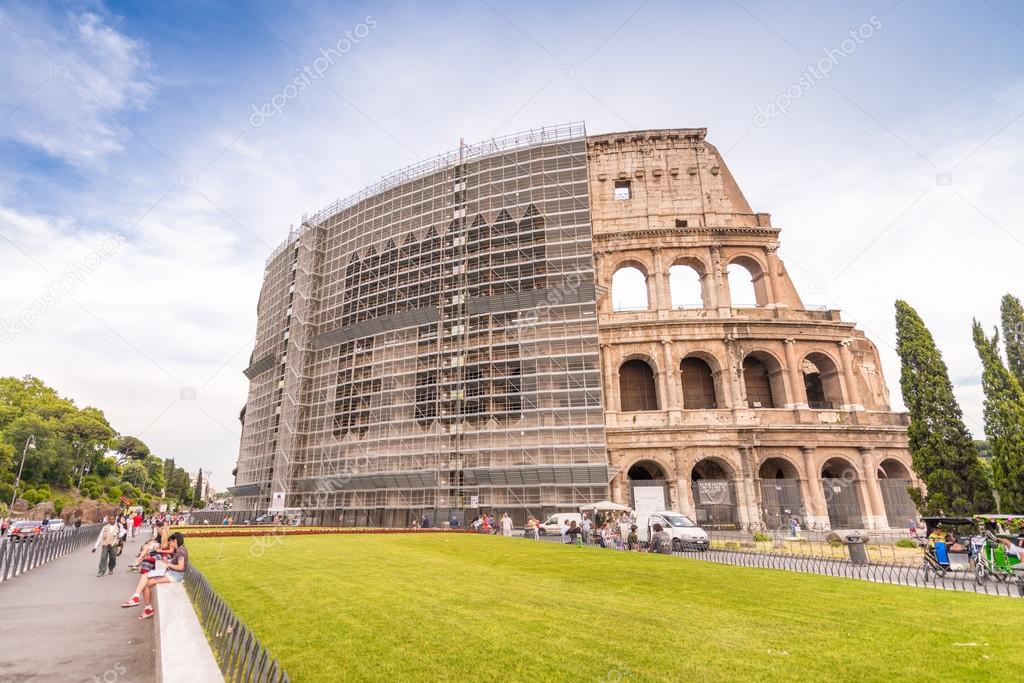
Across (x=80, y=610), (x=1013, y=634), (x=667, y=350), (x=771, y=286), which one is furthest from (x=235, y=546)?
(x=771, y=286)

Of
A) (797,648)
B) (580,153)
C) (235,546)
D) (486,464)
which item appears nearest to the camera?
(797,648)

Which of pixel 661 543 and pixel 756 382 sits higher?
pixel 756 382

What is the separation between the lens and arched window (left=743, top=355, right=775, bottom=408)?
111ft

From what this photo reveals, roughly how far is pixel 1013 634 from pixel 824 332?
2902cm

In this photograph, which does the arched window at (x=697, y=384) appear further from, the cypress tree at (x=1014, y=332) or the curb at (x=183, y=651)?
the curb at (x=183, y=651)

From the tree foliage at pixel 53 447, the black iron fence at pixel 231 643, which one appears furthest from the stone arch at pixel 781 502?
the tree foliage at pixel 53 447

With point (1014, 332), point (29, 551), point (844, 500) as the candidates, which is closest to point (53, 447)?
point (29, 551)

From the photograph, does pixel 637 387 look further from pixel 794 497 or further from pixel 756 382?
pixel 794 497

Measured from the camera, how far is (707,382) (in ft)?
111

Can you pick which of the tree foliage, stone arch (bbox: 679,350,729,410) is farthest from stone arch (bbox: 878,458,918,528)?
the tree foliage

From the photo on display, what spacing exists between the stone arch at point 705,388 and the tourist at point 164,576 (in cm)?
2712

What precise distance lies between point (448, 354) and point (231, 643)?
97.8 ft

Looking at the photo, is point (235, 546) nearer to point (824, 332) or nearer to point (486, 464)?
point (486, 464)

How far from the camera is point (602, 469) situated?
2889 centimetres
